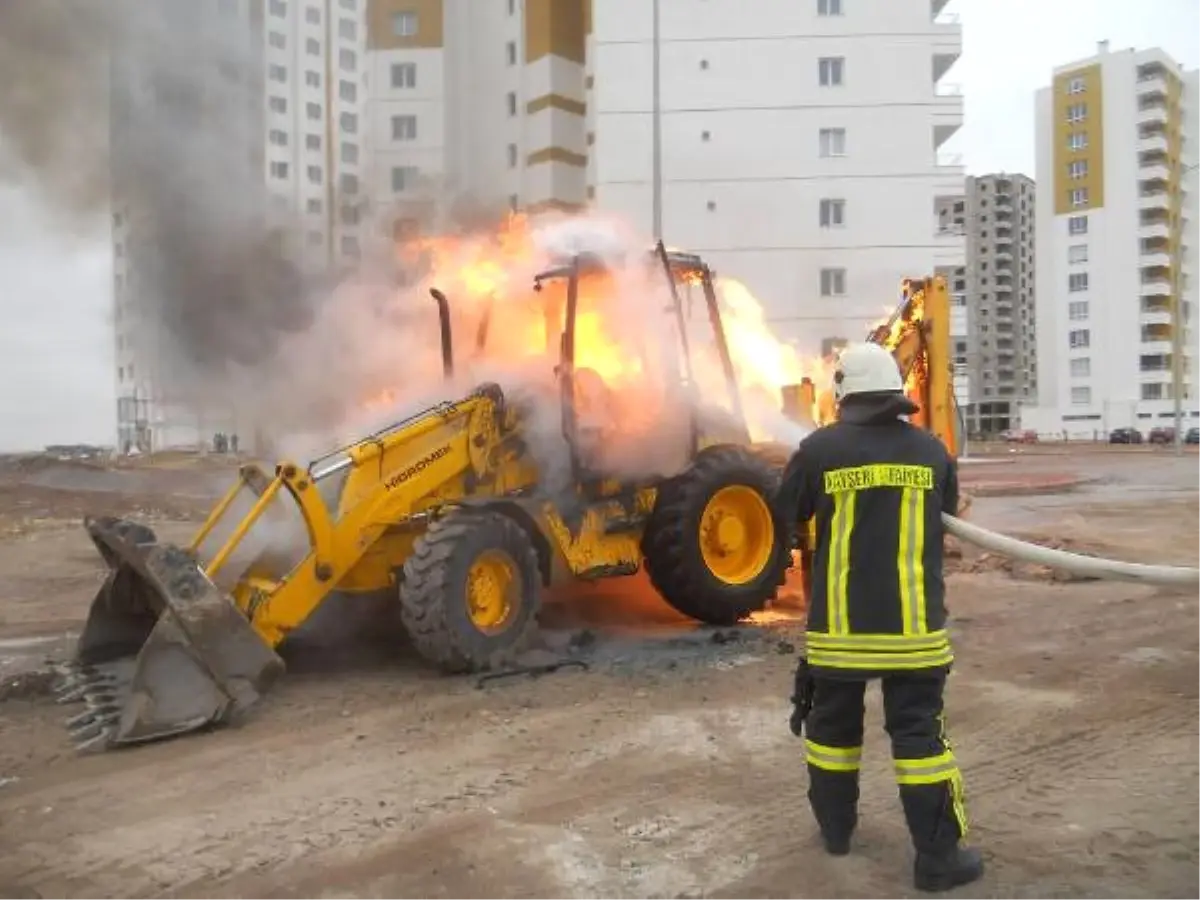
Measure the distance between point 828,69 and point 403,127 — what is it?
29.9 meters

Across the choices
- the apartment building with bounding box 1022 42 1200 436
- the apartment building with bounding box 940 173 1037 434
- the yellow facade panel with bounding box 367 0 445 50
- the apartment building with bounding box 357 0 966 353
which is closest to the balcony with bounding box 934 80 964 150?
the apartment building with bounding box 357 0 966 353

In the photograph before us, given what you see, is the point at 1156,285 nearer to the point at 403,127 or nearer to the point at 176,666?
the point at 403,127

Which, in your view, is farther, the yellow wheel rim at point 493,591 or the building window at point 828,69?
the building window at point 828,69

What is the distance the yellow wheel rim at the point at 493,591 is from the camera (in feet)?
22.8

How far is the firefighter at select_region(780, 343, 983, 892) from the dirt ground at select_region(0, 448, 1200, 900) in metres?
0.28

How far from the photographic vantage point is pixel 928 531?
3.91m

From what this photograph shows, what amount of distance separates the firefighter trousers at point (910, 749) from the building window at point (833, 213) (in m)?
34.5

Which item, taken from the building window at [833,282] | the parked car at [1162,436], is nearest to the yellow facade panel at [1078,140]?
the parked car at [1162,436]

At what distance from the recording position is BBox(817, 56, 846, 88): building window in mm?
37594

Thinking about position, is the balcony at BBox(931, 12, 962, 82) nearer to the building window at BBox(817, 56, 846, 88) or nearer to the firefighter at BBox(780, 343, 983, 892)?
the building window at BBox(817, 56, 846, 88)

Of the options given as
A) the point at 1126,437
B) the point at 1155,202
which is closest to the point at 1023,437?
the point at 1126,437

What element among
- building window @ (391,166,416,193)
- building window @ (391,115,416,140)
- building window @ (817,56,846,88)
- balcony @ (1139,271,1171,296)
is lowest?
building window @ (391,166,416,193)

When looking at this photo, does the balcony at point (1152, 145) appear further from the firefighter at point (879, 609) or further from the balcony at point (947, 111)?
the firefighter at point (879, 609)

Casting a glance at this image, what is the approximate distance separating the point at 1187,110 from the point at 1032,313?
4159 cm
